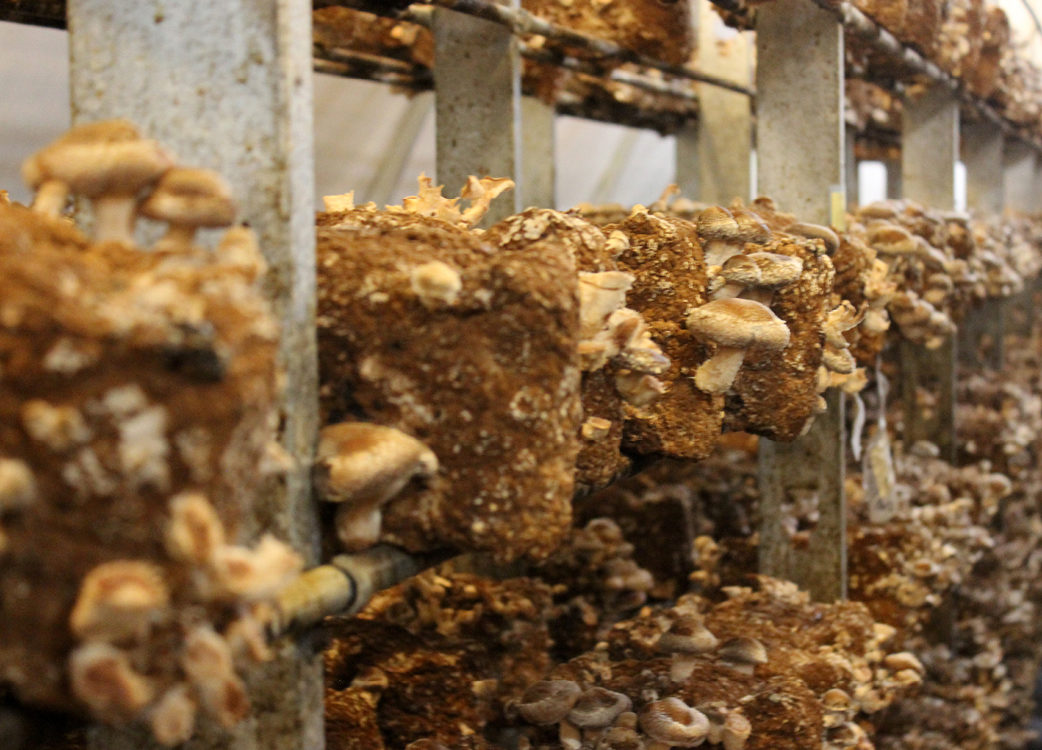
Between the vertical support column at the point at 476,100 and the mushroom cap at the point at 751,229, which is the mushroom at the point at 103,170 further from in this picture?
the vertical support column at the point at 476,100

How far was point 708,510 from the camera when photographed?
5.00 m

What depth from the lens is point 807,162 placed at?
3.74 metres

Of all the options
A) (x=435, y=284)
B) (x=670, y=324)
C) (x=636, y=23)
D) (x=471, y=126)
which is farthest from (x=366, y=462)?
(x=636, y=23)

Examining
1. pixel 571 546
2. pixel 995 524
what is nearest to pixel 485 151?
pixel 571 546

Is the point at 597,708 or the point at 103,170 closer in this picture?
the point at 103,170

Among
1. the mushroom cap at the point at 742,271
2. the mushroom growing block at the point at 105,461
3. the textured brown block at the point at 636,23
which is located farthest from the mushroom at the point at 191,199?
the textured brown block at the point at 636,23

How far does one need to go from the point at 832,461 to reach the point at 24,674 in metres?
3.32

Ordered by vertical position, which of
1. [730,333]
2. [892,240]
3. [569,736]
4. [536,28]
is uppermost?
[536,28]

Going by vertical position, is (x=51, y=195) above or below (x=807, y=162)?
below

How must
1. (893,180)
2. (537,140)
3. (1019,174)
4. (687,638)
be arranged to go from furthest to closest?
(893,180) < (1019,174) < (537,140) < (687,638)

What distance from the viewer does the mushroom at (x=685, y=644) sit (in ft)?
9.53

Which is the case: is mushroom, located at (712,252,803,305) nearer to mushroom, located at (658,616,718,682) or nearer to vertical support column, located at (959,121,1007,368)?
mushroom, located at (658,616,718,682)

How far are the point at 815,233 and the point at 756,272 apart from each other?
2.12ft

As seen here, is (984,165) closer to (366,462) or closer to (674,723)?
(674,723)
